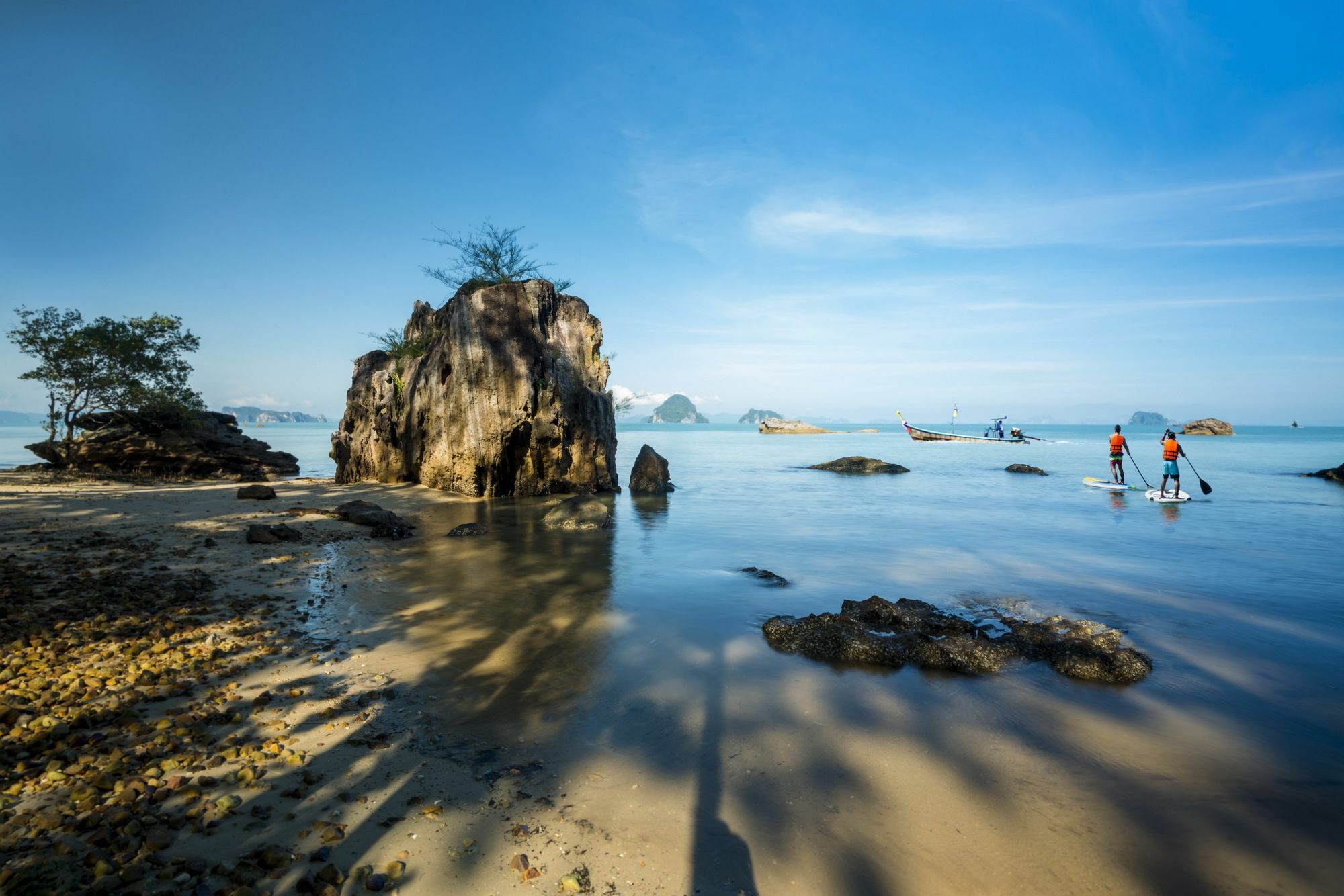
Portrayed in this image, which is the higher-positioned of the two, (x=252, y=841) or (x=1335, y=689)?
(x=252, y=841)

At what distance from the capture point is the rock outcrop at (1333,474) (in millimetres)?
30953

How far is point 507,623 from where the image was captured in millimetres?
7883

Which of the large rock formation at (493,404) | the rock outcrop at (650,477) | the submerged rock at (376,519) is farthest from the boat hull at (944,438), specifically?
the submerged rock at (376,519)

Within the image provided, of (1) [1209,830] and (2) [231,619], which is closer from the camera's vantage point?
(1) [1209,830]

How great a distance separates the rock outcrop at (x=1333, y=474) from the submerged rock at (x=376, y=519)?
1726 inches

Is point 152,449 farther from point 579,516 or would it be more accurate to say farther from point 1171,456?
point 1171,456

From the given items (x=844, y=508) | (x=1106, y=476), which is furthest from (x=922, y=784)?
(x=1106, y=476)

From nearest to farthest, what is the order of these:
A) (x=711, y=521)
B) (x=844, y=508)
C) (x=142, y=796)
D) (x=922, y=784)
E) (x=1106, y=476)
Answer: (x=142, y=796) → (x=922, y=784) → (x=711, y=521) → (x=844, y=508) → (x=1106, y=476)

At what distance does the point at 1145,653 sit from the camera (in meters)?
7.21

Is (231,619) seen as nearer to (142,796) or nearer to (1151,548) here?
(142,796)

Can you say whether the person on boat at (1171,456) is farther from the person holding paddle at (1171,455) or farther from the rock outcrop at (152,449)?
the rock outcrop at (152,449)

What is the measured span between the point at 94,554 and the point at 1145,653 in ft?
48.4

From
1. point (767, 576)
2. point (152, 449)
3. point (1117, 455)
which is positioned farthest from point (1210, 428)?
point (152, 449)

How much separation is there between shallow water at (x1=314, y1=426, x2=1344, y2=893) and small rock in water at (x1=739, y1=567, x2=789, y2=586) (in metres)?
0.34
